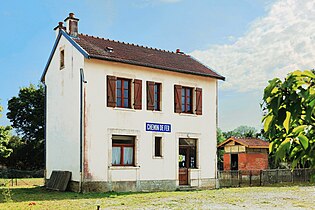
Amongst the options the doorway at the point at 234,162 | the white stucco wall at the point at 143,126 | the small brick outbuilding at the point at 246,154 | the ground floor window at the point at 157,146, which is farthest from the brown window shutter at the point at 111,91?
the doorway at the point at 234,162

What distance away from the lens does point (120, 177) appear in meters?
19.7

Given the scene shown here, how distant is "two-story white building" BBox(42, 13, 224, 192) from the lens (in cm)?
1939

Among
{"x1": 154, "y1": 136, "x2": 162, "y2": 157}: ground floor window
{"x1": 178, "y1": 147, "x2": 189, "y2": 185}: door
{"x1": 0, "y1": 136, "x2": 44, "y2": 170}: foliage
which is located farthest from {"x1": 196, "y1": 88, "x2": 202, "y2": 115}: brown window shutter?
{"x1": 0, "y1": 136, "x2": 44, "y2": 170}: foliage

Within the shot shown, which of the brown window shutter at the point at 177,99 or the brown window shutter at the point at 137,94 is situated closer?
the brown window shutter at the point at 137,94

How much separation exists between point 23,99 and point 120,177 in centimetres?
2295

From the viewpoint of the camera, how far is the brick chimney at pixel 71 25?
20938 mm

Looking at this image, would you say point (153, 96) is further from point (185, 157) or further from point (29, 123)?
point (29, 123)

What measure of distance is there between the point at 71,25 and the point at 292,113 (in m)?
20.6

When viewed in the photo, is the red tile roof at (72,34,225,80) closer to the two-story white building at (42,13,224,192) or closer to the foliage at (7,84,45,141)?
the two-story white building at (42,13,224,192)

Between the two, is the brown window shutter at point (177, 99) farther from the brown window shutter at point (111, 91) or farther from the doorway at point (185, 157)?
the brown window shutter at point (111, 91)

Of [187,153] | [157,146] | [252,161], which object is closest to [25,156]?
[157,146]

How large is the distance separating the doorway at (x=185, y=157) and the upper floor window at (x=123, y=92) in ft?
12.0

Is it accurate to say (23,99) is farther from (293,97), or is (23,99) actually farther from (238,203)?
(293,97)

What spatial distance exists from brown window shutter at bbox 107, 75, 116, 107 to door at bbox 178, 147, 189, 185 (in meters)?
4.95
